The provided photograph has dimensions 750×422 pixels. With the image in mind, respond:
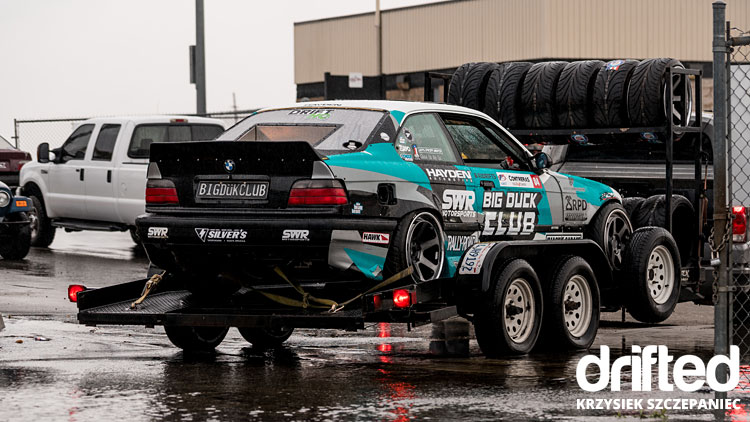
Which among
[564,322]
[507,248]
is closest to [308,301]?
[507,248]

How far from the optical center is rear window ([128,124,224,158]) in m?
18.9

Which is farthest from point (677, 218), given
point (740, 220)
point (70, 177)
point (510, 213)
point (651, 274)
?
point (70, 177)

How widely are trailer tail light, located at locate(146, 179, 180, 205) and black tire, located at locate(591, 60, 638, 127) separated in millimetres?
4851

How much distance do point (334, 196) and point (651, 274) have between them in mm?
3818

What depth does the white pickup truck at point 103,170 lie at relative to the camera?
18.9 m

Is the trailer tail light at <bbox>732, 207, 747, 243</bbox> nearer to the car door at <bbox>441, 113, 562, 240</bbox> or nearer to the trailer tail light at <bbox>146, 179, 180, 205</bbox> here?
the car door at <bbox>441, 113, 562, 240</bbox>

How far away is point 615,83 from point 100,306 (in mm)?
A: 5447

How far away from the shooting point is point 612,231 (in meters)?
11.6

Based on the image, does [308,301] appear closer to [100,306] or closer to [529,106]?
[100,306]

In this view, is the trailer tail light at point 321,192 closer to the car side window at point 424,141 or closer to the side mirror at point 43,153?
the car side window at point 424,141

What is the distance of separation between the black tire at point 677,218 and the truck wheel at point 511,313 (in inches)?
104

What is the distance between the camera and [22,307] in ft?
44.2

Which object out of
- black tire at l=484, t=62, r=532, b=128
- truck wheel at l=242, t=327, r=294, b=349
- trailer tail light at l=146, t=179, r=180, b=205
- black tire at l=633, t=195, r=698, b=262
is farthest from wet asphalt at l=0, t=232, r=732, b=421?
black tire at l=484, t=62, r=532, b=128

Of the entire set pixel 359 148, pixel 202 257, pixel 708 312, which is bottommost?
pixel 708 312
